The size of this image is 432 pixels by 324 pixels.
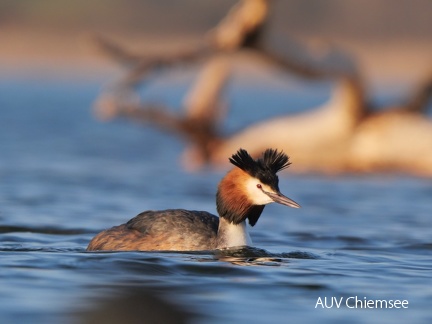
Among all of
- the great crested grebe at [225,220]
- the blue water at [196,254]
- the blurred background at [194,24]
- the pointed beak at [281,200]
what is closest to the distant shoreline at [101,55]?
the blurred background at [194,24]

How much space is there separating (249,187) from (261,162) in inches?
9.3

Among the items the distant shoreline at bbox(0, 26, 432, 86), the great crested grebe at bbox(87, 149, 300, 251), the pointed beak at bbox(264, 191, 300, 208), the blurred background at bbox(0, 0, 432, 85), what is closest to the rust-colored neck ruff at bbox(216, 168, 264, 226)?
the great crested grebe at bbox(87, 149, 300, 251)

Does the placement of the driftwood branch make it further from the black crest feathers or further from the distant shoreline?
the distant shoreline

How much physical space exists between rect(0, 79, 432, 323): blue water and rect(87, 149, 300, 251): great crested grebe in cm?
21

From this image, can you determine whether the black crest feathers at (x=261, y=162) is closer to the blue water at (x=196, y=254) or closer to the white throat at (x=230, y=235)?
the white throat at (x=230, y=235)

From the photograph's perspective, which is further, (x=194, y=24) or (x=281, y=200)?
(x=194, y=24)

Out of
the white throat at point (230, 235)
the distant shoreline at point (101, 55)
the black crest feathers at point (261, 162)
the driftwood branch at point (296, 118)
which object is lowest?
the white throat at point (230, 235)

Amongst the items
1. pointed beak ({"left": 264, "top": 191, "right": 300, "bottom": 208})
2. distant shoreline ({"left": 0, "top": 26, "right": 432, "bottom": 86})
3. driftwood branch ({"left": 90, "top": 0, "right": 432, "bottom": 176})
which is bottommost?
pointed beak ({"left": 264, "top": 191, "right": 300, "bottom": 208})

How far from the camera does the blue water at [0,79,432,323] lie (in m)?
8.87

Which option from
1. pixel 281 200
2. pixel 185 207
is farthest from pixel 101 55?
pixel 281 200

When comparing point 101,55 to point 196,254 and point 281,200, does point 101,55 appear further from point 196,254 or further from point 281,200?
point 281,200

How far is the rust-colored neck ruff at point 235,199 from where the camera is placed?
1111 centimetres

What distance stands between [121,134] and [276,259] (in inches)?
789

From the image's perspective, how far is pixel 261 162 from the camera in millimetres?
11070
